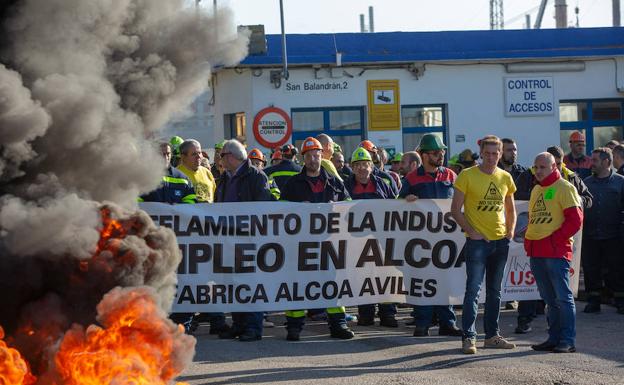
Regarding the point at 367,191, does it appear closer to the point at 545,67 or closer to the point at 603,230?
the point at 603,230

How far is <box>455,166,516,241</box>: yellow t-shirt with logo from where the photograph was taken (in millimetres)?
10422

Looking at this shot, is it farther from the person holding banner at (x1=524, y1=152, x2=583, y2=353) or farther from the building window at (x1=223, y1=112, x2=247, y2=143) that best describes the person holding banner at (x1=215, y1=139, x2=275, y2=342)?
the building window at (x1=223, y1=112, x2=247, y2=143)

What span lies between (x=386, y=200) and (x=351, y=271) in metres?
0.87

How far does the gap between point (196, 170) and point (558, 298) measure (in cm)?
467

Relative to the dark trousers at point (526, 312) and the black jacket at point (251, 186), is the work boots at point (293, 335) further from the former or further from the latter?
the dark trousers at point (526, 312)

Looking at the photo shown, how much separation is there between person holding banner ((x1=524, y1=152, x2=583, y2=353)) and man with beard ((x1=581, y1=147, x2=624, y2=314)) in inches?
112

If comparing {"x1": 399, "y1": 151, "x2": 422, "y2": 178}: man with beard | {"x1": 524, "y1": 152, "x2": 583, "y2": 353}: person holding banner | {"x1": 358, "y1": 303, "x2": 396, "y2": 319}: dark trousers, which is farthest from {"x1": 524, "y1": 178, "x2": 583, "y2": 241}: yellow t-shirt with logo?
{"x1": 399, "y1": 151, "x2": 422, "y2": 178}: man with beard

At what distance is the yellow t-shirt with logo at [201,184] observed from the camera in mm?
12789

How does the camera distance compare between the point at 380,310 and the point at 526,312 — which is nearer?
the point at 526,312

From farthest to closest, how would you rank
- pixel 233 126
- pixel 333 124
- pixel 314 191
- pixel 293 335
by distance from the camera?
1. pixel 233 126
2. pixel 333 124
3. pixel 314 191
4. pixel 293 335

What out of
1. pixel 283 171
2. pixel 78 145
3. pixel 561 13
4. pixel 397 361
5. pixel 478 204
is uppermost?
pixel 561 13

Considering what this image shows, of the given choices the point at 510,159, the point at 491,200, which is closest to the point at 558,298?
the point at 491,200

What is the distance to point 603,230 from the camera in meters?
13.4

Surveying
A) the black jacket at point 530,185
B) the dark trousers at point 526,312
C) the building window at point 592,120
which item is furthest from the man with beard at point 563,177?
the building window at point 592,120
